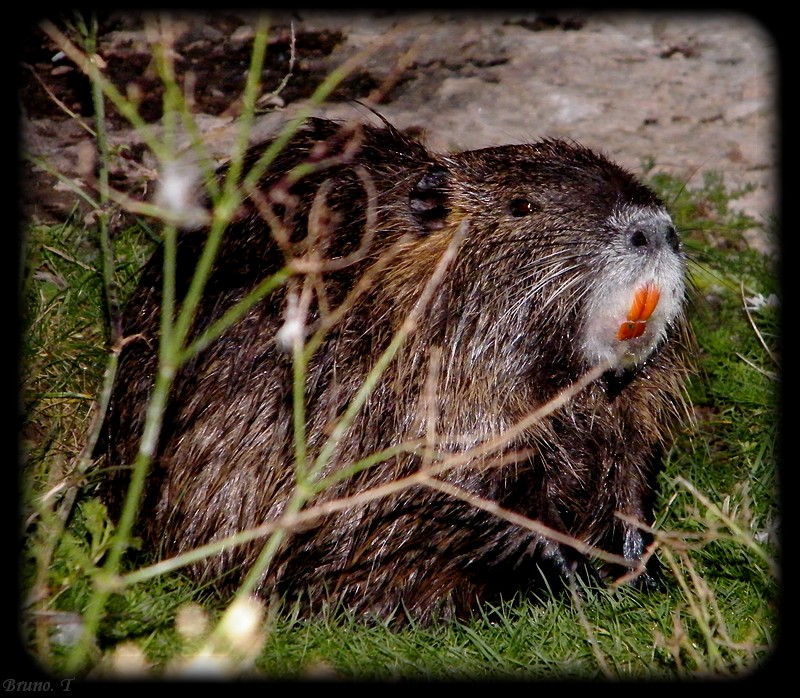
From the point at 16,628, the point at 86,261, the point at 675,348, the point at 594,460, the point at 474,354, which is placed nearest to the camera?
the point at 16,628

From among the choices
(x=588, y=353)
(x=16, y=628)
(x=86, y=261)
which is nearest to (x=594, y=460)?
(x=588, y=353)

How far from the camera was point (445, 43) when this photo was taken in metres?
5.36

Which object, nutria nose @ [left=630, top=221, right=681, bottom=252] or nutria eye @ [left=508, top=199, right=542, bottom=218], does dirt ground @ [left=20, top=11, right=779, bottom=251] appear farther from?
nutria nose @ [left=630, top=221, right=681, bottom=252]

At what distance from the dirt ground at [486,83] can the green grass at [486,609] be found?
287mm

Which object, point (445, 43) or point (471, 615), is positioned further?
point (445, 43)

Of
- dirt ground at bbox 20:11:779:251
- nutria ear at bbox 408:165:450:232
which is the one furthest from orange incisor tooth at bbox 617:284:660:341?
dirt ground at bbox 20:11:779:251

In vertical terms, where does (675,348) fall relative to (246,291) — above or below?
below

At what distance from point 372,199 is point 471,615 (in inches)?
51.7

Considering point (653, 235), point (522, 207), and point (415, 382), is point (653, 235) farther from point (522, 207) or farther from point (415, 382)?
point (415, 382)

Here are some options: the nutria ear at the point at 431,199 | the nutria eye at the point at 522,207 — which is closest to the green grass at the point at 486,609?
the nutria eye at the point at 522,207

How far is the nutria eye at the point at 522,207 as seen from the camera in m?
3.17

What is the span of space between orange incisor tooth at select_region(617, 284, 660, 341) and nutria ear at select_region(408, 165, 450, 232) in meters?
0.69

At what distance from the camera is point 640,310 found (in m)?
2.93

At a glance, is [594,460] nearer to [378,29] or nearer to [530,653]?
[530,653]
